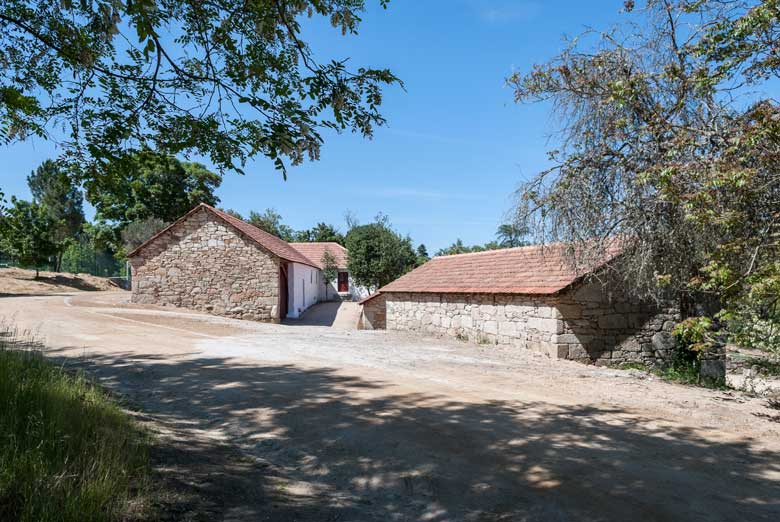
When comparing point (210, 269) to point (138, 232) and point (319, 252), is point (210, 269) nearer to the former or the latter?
point (138, 232)

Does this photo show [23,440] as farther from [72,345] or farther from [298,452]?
[72,345]

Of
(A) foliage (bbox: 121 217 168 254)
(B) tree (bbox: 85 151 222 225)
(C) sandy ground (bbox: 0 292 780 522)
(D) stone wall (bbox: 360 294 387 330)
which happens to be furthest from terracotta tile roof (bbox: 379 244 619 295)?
(A) foliage (bbox: 121 217 168 254)

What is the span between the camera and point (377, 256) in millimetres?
38094

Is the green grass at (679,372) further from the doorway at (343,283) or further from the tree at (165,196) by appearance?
the tree at (165,196)

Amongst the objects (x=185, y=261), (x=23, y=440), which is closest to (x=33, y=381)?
(x=23, y=440)

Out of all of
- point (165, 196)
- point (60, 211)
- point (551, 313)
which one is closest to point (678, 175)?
point (551, 313)

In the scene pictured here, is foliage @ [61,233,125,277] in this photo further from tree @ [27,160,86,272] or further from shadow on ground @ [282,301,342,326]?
shadow on ground @ [282,301,342,326]

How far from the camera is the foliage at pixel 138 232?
1591 inches

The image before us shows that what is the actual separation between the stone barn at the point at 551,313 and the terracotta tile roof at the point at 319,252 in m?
27.1

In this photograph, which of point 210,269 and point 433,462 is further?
point 210,269

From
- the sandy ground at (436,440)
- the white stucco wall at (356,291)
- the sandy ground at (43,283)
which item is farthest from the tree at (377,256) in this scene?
the sandy ground at (436,440)

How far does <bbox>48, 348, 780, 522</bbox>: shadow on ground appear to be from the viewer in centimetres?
381

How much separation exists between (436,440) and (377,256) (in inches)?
Answer: 1295

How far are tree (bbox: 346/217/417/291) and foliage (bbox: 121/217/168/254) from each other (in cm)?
1703
